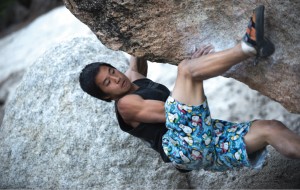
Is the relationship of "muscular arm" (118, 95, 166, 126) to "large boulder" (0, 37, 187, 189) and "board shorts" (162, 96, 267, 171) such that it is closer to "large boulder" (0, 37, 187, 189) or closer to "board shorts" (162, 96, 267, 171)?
"board shorts" (162, 96, 267, 171)

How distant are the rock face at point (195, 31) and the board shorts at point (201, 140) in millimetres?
389

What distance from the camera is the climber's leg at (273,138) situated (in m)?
3.87

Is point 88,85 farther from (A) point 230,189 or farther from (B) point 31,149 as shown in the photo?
(A) point 230,189

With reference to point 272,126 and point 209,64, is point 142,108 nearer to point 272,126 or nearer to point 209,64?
point 209,64

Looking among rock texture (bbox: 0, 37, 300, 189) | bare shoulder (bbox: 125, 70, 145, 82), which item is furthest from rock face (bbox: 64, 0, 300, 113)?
rock texture (bbox: 0, 37, 300, 189)

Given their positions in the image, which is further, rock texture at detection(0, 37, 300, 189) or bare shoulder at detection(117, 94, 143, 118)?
rock texture at detection(0, 37, 300, 189)

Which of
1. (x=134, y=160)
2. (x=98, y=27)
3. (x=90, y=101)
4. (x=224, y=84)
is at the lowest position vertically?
(x=224, y=84)

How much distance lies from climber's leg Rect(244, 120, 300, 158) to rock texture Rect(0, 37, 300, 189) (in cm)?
110

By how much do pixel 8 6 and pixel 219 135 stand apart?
9221 mm

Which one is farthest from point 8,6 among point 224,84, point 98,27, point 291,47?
point 291,47

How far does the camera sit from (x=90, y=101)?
526 centimetres

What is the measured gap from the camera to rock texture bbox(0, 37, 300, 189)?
16.7 feet

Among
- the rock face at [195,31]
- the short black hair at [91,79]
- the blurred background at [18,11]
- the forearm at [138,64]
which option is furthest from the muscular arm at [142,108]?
the blurred background at [18,11]

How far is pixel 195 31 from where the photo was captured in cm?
408
